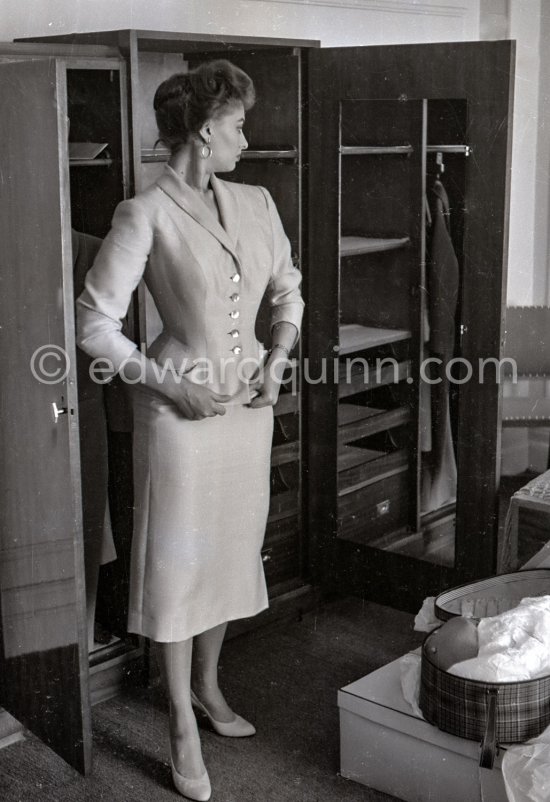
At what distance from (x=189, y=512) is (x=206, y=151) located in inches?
36.6

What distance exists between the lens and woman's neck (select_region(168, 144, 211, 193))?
2.68 metres

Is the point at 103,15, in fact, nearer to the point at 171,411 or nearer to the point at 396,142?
the point at 396,142

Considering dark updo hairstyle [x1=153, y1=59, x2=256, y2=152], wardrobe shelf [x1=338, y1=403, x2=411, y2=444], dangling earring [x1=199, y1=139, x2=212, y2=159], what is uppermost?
dark updo hairstyle [x1=153, y1=59, x2=256, y2=152]

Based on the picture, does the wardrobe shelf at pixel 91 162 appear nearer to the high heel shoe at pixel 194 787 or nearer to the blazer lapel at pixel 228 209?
the blazer lapel at pixel 228 209

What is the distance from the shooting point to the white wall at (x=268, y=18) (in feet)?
10.3

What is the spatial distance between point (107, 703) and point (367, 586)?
3.27 feet

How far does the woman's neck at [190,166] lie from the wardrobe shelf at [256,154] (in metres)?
0.45

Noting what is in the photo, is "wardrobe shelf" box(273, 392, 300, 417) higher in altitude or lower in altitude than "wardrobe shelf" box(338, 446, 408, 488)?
higher

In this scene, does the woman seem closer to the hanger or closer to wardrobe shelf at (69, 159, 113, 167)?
wardrobe shelf at (69, 159, 113, 167)

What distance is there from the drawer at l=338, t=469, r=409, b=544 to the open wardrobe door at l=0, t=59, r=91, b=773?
1.23 metres

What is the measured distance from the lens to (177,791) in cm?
265

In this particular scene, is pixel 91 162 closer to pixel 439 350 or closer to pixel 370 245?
pixel 370 245

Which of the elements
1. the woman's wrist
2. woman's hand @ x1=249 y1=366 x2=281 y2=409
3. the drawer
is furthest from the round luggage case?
the drawer

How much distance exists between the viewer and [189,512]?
2684mm
